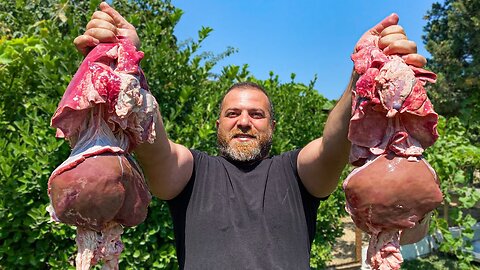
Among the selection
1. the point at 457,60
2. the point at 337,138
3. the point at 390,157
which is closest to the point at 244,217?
the point at 337,138

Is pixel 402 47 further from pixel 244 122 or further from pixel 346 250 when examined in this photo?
→ pixel 346 250

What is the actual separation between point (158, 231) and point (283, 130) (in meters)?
2.07

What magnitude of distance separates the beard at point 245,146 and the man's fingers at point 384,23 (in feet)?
3.67

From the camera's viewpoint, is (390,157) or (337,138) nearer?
(390,157)

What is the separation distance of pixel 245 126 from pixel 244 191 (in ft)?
1.31

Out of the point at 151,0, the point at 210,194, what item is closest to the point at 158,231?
the point at 210,194

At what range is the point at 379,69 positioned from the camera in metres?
1.23

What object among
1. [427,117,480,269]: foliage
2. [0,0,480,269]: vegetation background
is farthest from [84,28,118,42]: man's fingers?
[427,117,480,269]: foliage

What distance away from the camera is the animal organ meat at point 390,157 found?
1.16 meters

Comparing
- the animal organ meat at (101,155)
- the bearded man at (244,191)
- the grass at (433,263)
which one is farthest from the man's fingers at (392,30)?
the grass at (433,263)

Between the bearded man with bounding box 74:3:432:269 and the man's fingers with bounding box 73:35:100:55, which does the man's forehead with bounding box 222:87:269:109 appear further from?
the man's fingers with bounding box 73:35:100:55

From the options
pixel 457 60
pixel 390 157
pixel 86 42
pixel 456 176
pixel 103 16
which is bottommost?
pixel 390 157

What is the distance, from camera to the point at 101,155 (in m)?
1.17

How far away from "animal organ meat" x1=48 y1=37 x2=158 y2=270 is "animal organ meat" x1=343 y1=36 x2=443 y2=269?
64 centimetres
